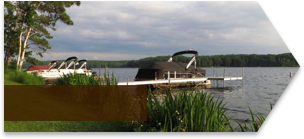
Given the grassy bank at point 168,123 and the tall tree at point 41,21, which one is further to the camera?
the tall tree at point 41,21

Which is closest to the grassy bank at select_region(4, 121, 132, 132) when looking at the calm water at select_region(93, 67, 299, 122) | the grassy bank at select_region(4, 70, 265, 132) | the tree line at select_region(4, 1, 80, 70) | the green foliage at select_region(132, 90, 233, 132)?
the grassy bank at select_region(4, 70, 265, 132)

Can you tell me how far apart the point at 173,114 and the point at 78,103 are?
14.1ft

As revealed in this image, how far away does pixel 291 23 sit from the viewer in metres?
4.05

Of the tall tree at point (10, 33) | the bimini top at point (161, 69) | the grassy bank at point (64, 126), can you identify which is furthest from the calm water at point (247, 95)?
the tall tree at point (10, 33)

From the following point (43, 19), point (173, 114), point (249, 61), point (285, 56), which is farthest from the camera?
point (285, 56)

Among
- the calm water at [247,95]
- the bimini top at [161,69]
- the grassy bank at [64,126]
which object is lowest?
the calm water at [247,95]

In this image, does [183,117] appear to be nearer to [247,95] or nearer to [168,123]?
[168,123]

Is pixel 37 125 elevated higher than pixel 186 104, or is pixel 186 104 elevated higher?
pixel 186 104

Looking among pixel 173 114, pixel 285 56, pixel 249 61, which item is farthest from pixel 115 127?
pixel 285 56

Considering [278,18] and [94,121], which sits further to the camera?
[94,121]

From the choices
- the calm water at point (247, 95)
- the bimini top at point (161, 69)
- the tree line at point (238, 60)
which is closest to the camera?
the calm water at point (247, 95)

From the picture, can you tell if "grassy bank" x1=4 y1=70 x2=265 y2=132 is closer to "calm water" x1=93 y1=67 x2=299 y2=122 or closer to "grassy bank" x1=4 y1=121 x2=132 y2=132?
"grassy bank" x1=4 y1=121 x2=132 y2=132

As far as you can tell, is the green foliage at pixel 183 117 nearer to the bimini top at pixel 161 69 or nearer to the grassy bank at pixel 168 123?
the grassy bank at pixel 168 123
